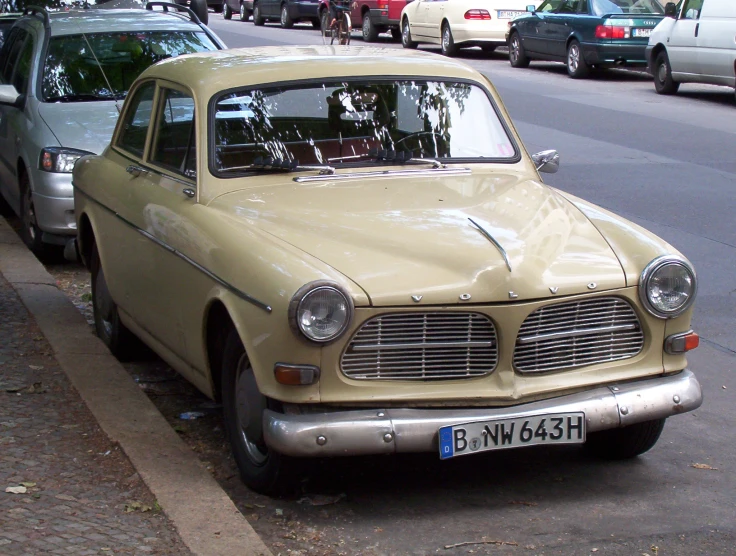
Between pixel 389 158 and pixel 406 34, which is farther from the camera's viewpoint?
pixel 406 34

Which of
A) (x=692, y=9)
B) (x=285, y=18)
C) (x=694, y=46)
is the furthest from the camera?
(x=285, y=18)

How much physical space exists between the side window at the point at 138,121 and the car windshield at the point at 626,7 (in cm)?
1629

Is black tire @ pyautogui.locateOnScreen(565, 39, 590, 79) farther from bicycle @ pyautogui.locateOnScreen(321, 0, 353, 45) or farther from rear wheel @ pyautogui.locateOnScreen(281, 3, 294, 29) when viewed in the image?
rear wheel @ pyautogui.locateOnScreen(281, 3, 294, 29)

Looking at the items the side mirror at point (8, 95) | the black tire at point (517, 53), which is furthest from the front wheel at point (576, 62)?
the side mirror at point (8, 95)

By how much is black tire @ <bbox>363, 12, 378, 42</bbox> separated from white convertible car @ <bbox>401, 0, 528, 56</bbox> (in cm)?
463

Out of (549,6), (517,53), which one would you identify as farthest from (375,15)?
(549,6)

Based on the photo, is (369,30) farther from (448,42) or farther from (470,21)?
(470,21)

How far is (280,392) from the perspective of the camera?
4367mm

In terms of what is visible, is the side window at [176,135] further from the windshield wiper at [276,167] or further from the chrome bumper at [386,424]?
the chrome bumper at [386,424]

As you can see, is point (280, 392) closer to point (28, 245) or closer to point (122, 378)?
point (122, 378)

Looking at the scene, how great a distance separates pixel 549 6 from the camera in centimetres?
2328

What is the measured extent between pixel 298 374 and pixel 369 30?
28.3 m

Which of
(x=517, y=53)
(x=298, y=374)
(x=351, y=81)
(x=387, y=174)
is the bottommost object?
(x=517, y=53)

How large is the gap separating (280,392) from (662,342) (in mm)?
1519
